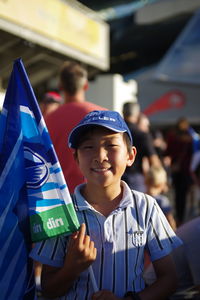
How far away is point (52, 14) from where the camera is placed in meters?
10.7

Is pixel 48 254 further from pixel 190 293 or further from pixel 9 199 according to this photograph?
pixel 190 293

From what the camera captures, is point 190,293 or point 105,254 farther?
point 190,293

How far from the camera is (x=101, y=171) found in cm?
190

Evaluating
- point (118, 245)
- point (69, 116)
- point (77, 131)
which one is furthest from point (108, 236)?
point (69, 116)

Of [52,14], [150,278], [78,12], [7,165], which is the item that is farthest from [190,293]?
[78,12]

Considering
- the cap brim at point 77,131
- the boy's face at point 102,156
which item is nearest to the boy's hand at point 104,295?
the boy's face at point 102,156

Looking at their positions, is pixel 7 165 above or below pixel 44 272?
above

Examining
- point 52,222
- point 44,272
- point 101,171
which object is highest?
point 101,171

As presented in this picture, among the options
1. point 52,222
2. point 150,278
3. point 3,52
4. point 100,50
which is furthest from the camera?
point 100,50

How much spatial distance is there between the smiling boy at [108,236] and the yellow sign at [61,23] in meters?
7.94

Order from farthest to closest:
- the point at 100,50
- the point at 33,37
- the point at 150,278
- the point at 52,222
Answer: the point at 100,50, the point at 33,37, the point at 150,278, the point at 52,222

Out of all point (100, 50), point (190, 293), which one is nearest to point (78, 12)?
point (100, 50)

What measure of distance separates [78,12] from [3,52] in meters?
2.22

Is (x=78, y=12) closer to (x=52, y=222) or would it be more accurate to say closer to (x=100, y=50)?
(x=100, y=50)
